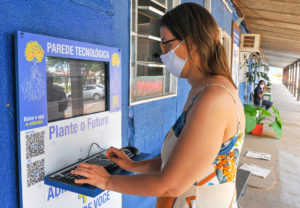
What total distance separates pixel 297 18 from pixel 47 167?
232 inches

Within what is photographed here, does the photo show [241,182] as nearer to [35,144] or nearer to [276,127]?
[35,144]

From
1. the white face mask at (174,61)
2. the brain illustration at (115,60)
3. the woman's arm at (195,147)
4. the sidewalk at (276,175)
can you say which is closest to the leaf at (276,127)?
the sidewalk at (276,175)

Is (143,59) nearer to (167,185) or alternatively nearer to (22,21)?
(22,21)

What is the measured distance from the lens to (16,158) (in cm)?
105

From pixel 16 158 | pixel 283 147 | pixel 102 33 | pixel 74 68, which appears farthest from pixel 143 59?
pixel 283 147

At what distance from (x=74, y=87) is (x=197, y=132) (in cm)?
77

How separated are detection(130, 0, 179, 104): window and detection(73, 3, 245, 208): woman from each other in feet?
3.19

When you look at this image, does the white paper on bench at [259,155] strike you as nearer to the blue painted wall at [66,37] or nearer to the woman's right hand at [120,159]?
the blue painted wall at [66,37]

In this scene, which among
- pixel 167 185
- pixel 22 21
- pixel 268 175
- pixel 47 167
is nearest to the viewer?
Result: pixel 167 185

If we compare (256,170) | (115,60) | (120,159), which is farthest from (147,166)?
(256,170)

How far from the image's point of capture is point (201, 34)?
3.19ft

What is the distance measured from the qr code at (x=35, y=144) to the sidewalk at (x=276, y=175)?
262 cm

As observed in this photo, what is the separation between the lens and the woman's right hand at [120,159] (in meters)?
1.28

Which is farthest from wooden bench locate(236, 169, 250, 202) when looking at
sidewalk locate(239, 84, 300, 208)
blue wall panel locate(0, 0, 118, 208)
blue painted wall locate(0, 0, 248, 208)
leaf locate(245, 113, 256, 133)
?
leaf locate(245, 113, 256, 133)
